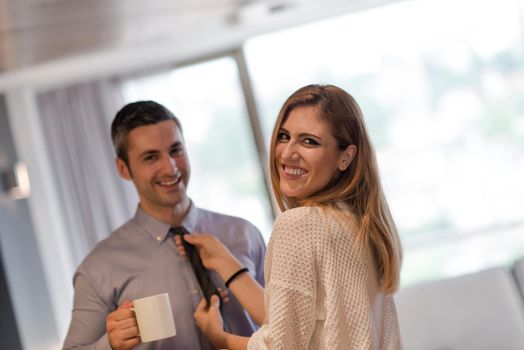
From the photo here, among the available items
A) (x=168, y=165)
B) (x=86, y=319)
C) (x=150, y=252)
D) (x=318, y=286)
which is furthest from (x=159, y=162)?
(x=318, y=286)

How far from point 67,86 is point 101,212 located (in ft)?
3.58

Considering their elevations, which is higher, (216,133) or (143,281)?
(216,133)

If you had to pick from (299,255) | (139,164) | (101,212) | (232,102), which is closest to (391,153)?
(232,102)

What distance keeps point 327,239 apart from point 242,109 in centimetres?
556

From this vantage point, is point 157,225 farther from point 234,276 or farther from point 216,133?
point 216,133

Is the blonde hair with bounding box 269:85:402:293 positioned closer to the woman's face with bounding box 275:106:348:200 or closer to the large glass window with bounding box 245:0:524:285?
the woman's face with bounding box 275:106:348:200

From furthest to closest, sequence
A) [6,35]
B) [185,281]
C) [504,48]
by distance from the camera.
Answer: [504,48] → [6,35] → [185,281]

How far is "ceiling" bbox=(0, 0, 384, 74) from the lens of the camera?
164 inches

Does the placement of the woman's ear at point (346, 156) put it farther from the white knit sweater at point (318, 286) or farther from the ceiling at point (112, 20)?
the ceiling at point (112, 20)

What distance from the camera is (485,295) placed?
9.86 feet

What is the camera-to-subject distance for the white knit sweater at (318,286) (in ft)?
5.93

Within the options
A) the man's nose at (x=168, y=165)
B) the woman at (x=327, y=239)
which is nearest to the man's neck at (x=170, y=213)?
the man's nose at (x=168, y=165)

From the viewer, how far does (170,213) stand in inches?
98.4

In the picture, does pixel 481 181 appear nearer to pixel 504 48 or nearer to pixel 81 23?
pixel 504 48
